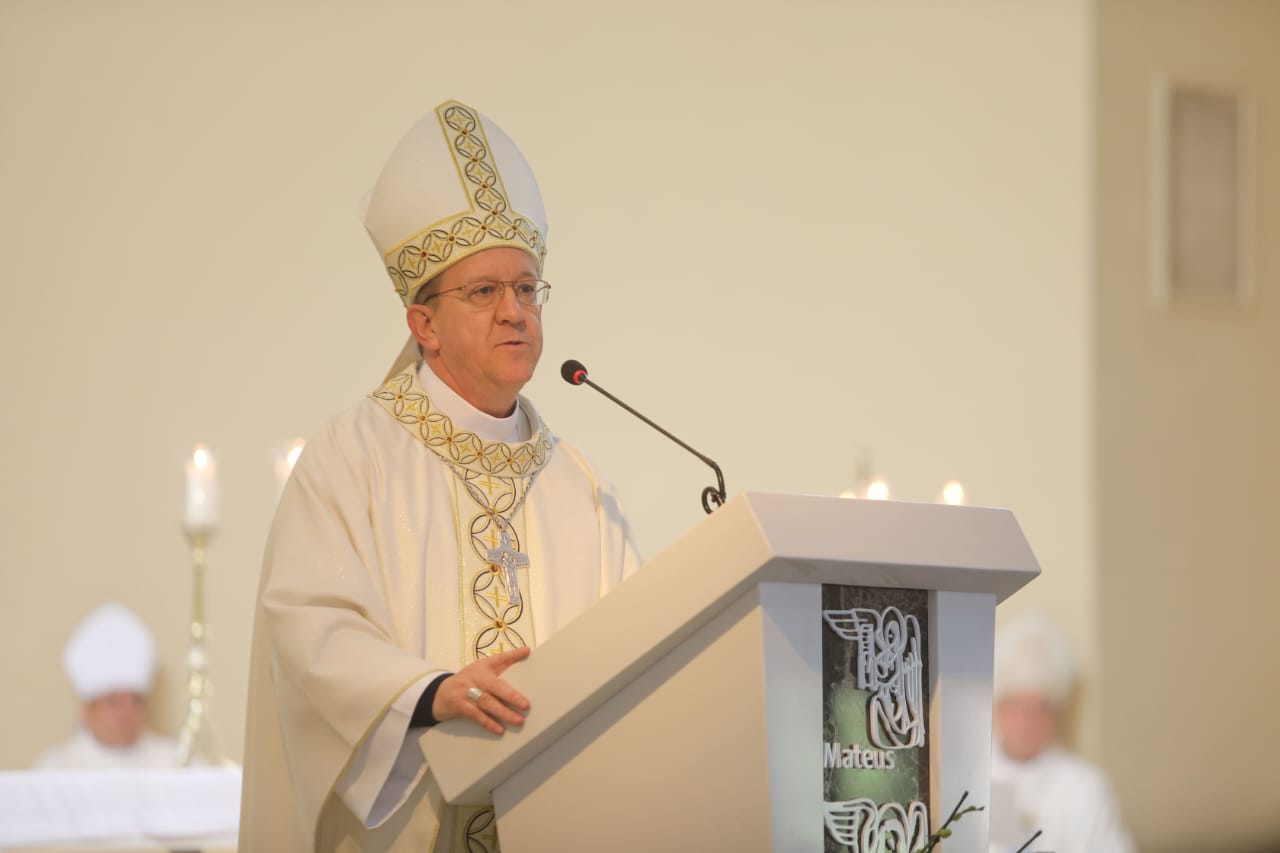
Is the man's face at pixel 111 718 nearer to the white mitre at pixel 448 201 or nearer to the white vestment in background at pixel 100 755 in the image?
the white vestment in background at pixel 100 755

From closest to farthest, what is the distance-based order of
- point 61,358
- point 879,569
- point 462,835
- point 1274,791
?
point 879,569 → point 462,835 → point 61,358 → point 1274,791

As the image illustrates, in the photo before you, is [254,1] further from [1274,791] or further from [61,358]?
[1274,791]

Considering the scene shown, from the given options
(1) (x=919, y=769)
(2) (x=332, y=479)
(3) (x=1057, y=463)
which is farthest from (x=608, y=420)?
(1) (x=919, y=769)

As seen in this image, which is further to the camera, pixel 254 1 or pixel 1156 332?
pixel 1156 332

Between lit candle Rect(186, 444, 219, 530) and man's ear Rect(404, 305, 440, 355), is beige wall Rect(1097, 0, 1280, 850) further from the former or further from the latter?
man's ear Rect(404, 305, 440, 355)

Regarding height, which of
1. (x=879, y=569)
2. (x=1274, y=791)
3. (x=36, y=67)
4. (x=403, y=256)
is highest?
(x=36, y=67)

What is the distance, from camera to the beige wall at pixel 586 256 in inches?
261

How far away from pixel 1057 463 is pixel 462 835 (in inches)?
204

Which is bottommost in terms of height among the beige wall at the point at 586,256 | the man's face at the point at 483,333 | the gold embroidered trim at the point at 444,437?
the gold embroidered trim at the point at 444,437

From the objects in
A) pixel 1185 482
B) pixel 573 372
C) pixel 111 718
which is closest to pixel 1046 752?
pixel 1185 482

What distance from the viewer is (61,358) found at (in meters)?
6.62

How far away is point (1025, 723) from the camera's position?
7.07m

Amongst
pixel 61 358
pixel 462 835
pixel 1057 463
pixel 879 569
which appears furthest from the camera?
pixel 1057 463

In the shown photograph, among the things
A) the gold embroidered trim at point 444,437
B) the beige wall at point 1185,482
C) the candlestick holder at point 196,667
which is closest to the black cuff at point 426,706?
the gold embroidered trim at point 444,437
